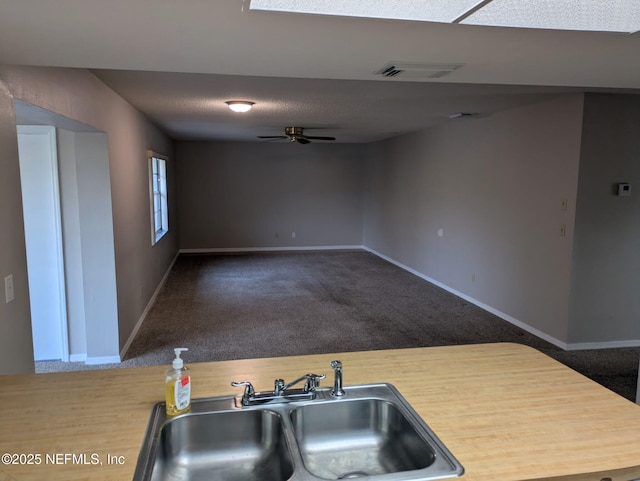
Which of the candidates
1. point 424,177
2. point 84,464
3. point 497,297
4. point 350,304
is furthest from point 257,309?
point 84,464

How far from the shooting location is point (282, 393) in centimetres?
145

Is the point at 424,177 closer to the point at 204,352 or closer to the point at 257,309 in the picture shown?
the point at 257,309

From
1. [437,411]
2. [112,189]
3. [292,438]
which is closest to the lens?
[292,438]

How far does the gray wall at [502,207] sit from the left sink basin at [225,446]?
3.62 meters

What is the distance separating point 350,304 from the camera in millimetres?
5621

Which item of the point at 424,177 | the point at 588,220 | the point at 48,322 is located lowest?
the point at 48,322

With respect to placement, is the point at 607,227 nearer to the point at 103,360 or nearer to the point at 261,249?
the point at 103,360

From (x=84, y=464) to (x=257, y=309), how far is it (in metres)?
4.24

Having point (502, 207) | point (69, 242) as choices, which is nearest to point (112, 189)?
point (69, 242)

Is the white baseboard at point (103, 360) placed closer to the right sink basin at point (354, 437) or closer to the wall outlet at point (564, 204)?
the right sink basin at point (354, 437)

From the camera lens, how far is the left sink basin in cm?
132

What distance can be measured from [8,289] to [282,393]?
1.46 m

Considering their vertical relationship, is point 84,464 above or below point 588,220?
below

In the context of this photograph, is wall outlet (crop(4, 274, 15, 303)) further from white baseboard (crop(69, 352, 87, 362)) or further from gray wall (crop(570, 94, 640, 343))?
gray wall (crop(570, 94, 640, 343))
